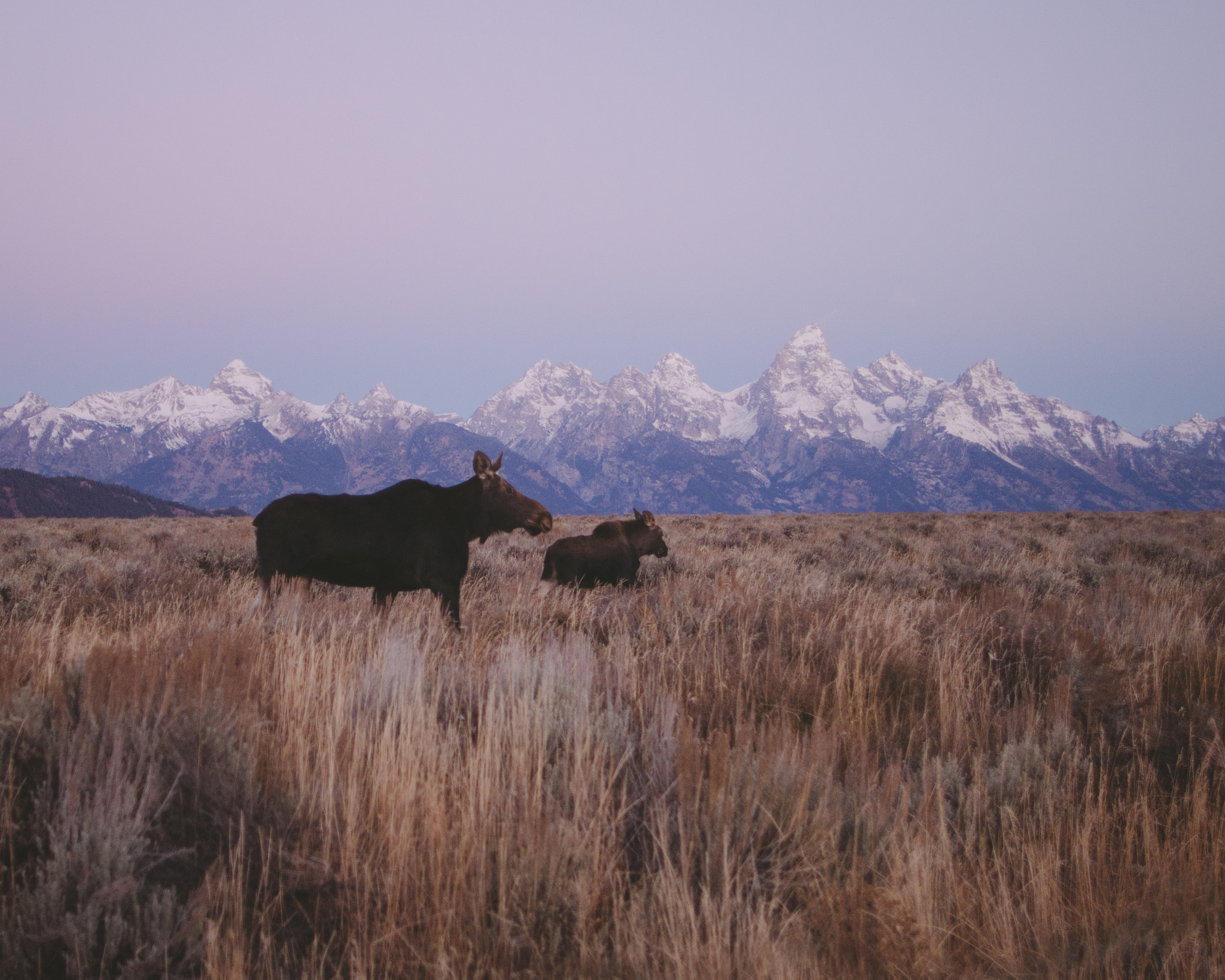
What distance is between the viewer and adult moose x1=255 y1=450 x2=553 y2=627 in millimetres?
5172

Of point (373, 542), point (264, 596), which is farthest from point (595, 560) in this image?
point (264, 596)

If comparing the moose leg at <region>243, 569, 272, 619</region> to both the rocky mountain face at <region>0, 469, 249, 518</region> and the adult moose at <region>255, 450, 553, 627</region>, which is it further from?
the rocky mountain face at <region>0, 469, 249, 518</region>

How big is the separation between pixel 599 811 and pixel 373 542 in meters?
3.98

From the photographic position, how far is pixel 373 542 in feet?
17.3

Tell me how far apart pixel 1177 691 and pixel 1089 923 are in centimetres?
277

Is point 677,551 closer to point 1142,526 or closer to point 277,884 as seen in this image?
point 277,884

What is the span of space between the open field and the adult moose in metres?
1.10

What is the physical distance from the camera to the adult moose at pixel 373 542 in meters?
5.17

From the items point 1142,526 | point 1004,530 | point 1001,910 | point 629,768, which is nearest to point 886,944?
point 1001,910

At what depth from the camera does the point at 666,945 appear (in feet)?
4.83

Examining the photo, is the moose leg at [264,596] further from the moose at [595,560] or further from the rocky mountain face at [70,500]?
the rocky mountain face at [70,500]

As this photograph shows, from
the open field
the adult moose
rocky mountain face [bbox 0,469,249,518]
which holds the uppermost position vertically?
the adult moose

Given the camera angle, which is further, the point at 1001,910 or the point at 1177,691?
the point at 1177,691

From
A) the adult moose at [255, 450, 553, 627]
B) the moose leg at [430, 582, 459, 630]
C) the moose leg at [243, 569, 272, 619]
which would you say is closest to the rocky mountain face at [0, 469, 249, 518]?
the moose leg at [243, 569, 272, 619]
